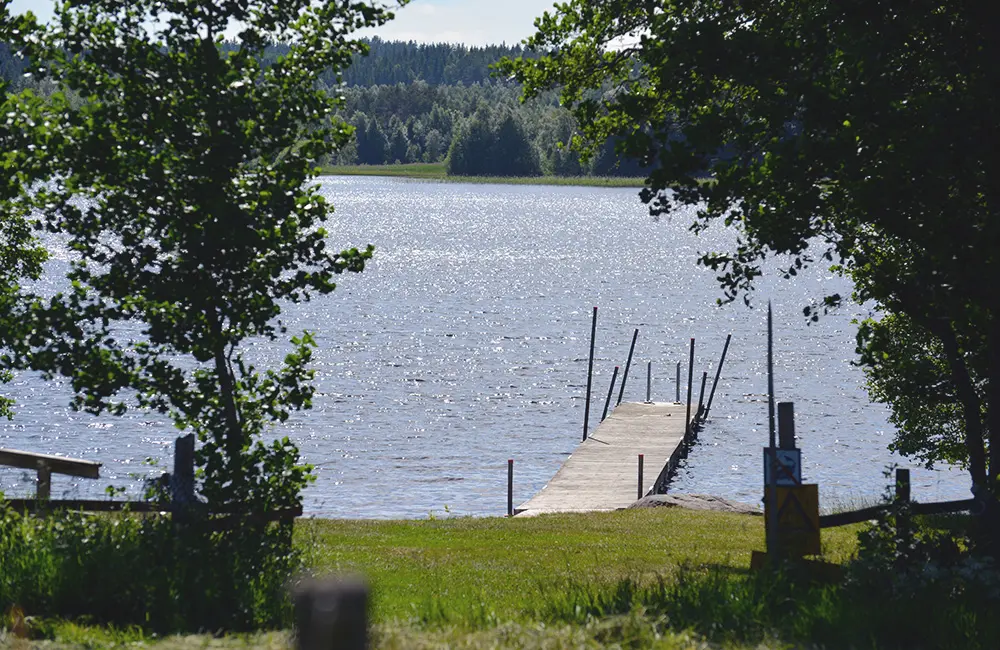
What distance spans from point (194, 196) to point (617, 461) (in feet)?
82.4

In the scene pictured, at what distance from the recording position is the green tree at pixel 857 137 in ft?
44.4

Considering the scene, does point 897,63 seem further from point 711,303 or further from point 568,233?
point 568,233

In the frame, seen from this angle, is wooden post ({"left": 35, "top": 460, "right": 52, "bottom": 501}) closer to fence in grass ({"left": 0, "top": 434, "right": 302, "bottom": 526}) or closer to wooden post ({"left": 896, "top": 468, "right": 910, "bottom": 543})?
fence in grass ({"left": 0, "top": 434, "right": 302, "bottom": 526})

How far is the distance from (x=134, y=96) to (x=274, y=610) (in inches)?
220

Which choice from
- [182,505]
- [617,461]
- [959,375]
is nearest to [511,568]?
[182,505]

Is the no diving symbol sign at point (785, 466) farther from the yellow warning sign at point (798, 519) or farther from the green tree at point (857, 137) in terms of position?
the green tree at point (857, 137)

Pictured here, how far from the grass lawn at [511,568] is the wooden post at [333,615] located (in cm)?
419

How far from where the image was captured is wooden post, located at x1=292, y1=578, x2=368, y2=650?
401 cm

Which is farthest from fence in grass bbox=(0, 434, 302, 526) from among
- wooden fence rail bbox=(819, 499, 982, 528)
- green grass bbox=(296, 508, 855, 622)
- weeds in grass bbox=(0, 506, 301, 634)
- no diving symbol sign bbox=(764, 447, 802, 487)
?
wooden fence rail bbox=(819, 499, 982, 528)

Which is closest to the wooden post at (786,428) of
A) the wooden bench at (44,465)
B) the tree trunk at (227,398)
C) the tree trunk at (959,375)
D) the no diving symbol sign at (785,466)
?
the no diving symbol sign at (785,466)

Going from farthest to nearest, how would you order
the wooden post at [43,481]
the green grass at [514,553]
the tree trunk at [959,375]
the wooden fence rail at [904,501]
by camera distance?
the tree trunk at [959,375] → the wooden post at [43,481] → the wooden fence rail at [904,501] → the green grass at [514,553]

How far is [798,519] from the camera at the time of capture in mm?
13742

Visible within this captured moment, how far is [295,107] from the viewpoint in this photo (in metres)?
13.0

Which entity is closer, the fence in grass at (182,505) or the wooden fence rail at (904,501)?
the fence in grass at (182,505)
